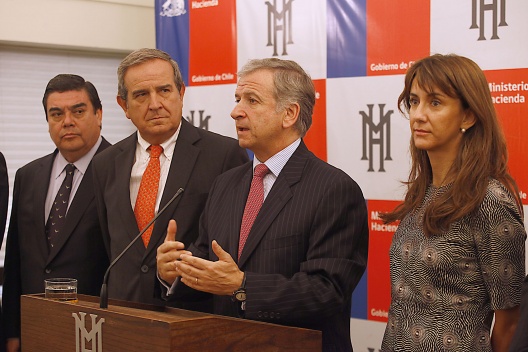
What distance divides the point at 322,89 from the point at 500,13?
104 cm

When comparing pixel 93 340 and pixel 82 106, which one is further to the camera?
pixel 82 106

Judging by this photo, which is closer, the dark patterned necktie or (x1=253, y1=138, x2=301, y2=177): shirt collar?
(x1=253, y1=138, x2=301, y2=177): shirt collar

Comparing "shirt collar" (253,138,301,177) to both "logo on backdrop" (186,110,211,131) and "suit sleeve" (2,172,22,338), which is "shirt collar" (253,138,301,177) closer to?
"suit sleeve" (2,172,22,338)

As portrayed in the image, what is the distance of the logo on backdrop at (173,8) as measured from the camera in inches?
194

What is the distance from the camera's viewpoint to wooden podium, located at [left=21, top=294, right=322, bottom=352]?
1.97 m

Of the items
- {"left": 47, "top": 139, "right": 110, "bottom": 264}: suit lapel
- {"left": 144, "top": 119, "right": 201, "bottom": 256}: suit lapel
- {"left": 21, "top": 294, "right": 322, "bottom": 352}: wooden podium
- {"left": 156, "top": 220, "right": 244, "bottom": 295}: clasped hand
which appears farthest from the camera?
{"left": 47, "top": 139, "right": 110, "bottom": 264}: suit lapel

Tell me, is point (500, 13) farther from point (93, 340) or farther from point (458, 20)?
point (93, 340)

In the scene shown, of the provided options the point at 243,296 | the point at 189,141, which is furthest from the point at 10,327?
the point at 243,296

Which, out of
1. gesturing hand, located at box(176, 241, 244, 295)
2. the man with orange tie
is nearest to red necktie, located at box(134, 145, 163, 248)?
the man with orange tie

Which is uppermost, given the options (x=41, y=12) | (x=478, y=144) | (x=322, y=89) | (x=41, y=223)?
(x=41, y=12)

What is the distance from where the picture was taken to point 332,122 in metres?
4.23

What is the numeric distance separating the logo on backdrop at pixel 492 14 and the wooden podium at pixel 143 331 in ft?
6.66

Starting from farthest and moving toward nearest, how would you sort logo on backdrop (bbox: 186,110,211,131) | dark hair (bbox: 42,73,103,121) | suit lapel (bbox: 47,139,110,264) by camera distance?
logo on backdrop (bbox: 186,110,211,131)
dark hair (bbox: 42,73,103,121)
suit lapel (bbox: 47,139,110,264)

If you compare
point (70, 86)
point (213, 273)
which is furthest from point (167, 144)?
point (213, 273)
